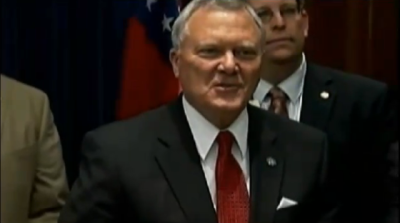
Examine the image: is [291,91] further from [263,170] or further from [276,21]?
[263,170]

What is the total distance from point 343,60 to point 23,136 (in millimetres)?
803

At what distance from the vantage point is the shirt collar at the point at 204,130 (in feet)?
5.08

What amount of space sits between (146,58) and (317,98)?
436 mm

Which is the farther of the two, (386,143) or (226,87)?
(386,143)

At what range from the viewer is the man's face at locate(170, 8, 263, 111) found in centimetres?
149

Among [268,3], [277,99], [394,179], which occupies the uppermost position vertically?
[268,3]

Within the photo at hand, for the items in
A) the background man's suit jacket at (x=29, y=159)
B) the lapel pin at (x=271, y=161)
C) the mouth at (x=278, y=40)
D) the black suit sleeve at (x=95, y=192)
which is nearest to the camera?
the black suit sleeve at (x=95, y=192)

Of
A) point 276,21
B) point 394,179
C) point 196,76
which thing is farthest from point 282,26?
point 394,179

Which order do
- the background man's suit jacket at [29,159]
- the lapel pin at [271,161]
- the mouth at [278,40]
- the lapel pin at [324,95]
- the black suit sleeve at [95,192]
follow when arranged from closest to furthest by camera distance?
1. the black suit sleeve at [95,192]
2. the lapel pin at [271,161]
3. the background man's suit jacket at [29,159]
4. the mouth at [278,40]
5. the lapel pin at [324,95]

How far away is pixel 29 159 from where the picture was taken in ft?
5.65

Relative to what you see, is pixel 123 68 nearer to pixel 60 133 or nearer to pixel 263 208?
pixel 60 133

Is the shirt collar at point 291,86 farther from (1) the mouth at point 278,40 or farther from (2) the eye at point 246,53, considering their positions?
(2) the eye at point 246,53

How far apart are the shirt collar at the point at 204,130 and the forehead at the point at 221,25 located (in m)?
0.15

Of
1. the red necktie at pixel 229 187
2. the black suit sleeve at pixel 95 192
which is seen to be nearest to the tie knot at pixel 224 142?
the red necktie at pixel 229 187
